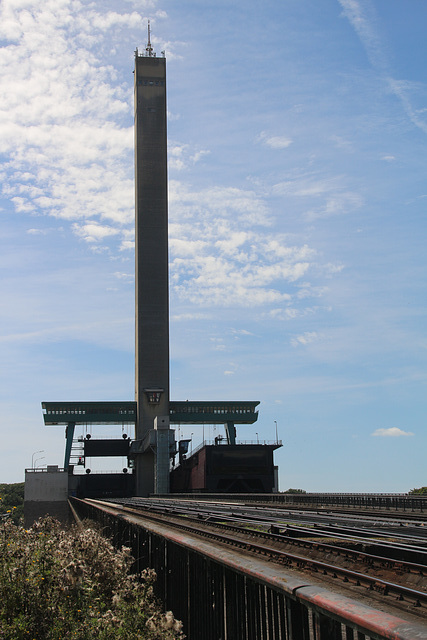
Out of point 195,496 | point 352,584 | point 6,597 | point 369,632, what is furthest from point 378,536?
point 195,496

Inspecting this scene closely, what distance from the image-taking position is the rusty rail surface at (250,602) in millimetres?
5301

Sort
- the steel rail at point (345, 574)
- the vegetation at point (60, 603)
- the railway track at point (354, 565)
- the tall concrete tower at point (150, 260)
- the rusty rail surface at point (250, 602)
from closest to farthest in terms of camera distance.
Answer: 1. the rusty rail surface at point (250, 602)
2. the steel rail at point (345, 574)
3. the railway track at point (354, 565)
4. the vegetation at point (60, 603)
5. the tall concrete tower at point (150, 260)

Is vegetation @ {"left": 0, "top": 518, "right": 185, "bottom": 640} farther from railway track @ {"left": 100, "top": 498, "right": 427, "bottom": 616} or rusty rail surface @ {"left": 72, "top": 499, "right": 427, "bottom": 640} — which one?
railway track @ {"left": 100, "top": 498, "right": 427, "bottom": 616}

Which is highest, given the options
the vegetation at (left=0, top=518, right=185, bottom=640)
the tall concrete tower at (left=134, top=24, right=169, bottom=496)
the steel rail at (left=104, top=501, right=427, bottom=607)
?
the tall concrete tower at (left=134, top=24, right=169, bottom=496)

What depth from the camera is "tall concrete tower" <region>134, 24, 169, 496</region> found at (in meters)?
92.6

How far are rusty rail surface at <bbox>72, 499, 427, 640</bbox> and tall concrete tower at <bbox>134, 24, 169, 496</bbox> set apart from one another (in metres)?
75.0

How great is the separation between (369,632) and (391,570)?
232 inches

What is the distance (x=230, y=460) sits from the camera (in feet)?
243

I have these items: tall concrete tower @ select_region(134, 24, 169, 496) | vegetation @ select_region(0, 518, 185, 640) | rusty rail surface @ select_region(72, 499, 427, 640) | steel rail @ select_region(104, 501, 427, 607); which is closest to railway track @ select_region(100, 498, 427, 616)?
steel rail @ select_region(104, 501, 427, 607)

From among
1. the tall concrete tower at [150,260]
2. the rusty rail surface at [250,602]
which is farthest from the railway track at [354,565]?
the tall concrete tower at [150,260]

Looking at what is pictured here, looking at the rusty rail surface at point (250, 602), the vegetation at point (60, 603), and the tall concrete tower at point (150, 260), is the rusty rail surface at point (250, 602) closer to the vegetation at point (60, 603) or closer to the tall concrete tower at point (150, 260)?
the vegetation at point (60, 603)

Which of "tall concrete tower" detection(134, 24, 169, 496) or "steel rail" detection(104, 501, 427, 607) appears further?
"tall concrete tower" detection(134, 24, 169, 496)

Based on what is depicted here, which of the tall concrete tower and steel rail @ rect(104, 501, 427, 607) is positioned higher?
the tall concrete tower

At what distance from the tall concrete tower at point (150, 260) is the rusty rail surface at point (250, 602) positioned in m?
75.0
